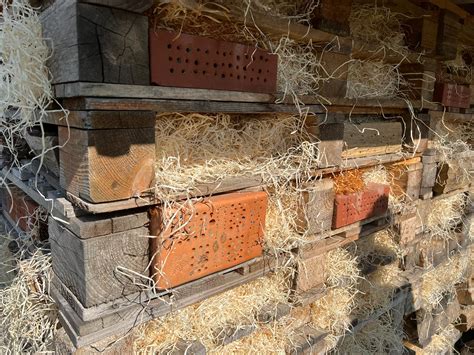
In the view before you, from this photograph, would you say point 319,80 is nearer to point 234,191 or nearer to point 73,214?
point 234,191

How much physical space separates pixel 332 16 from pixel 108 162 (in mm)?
1662

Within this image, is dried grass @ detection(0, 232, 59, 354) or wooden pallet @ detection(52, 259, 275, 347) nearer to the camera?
wooden pallet @ detection(52, 259, 275, 347)

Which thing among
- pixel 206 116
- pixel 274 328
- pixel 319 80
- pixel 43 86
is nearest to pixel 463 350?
pixel 274 328

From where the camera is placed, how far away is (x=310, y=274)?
8.67 ft

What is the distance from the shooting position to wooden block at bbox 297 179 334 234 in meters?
2.42

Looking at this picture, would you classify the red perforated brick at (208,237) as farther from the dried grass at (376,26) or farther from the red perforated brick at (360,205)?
the dried grass at (376,26)

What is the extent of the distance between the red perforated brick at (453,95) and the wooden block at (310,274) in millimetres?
1922

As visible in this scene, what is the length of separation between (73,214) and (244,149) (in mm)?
1041

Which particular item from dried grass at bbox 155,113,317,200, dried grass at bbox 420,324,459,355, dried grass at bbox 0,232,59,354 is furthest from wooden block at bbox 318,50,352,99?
dried grass at bbox 420,324,459,355

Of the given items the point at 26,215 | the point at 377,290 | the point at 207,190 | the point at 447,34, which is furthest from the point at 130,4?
the point at 377,290

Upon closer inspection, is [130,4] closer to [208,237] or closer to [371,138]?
[208,237]

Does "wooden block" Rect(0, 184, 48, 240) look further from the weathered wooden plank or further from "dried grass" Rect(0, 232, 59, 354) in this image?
the weathered wooden plank

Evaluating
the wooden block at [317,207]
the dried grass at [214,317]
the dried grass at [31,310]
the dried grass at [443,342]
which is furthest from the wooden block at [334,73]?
the dried grass at [443,342]

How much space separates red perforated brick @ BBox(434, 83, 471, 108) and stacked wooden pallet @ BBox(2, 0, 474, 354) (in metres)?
0.71
